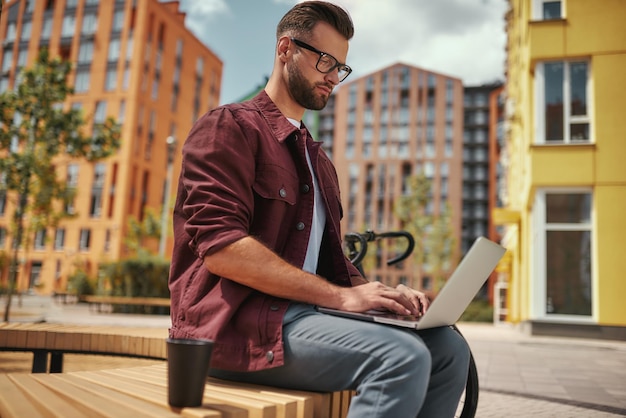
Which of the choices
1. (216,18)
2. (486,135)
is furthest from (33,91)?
(486,135)

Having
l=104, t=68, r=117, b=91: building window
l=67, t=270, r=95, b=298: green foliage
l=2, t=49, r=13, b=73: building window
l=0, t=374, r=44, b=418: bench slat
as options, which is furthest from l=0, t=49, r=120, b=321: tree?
l=2, t=49, r=13, b=73: building window

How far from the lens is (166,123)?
1954 inches

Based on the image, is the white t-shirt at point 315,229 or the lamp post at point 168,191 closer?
the white t-shirt at point 315,229

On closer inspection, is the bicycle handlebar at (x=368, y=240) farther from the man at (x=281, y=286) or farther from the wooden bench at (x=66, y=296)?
the wooden bench at (x=66, y=296)

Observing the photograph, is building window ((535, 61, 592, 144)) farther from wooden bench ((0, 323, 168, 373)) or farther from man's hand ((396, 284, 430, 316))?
man's hand ((396, 284, 430, 316))

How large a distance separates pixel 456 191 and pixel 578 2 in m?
60.7

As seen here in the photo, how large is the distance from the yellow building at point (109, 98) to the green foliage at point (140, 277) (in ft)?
70.6

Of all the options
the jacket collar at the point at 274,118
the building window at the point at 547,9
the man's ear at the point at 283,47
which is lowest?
the jacket collar at the point at 274,118

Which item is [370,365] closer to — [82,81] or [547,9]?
[547,9]

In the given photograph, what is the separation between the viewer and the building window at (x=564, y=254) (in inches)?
581

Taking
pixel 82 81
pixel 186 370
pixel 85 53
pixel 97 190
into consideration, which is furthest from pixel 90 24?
pixel 186 370

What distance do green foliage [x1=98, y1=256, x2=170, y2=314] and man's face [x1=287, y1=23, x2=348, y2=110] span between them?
19604 mm

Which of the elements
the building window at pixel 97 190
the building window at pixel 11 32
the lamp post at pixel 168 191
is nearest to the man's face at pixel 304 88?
the lamp post at pixel 168 191

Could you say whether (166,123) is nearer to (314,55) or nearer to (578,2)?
(578,2)
